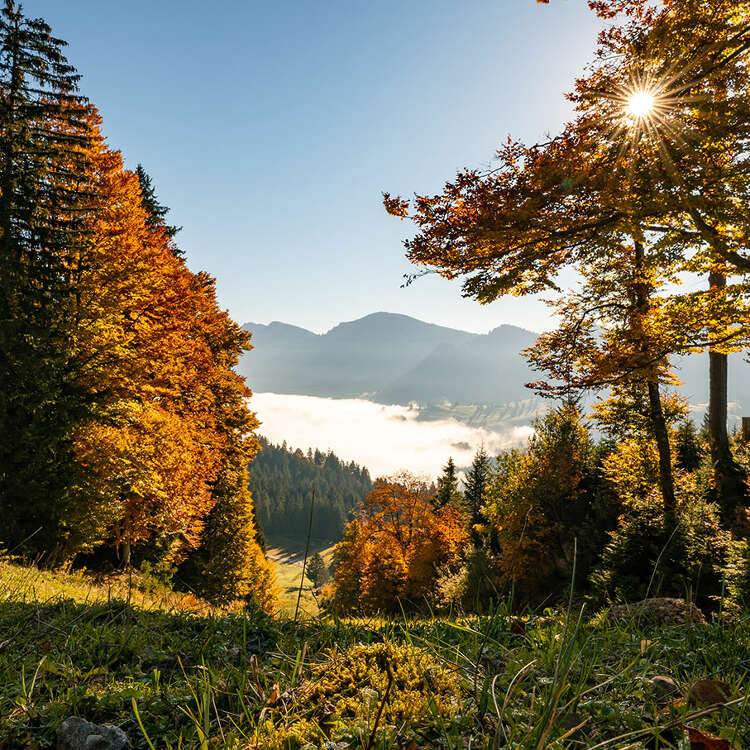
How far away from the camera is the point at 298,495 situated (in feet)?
404

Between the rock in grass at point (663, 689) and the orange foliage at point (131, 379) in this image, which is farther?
the orange foliage at point (131, 379)

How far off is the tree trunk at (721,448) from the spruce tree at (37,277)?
2105cm

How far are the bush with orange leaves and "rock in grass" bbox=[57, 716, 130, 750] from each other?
73.5 feet

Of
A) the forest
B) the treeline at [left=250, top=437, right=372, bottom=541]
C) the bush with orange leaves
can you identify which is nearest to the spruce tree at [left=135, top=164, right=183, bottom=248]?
the forest

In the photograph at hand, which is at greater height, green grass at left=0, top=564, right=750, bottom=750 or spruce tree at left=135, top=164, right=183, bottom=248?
spruce tree at left=135, top=164, right=183, bottom=248

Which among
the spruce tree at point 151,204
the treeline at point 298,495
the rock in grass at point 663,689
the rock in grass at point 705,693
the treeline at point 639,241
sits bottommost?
the treeline at point 298,495

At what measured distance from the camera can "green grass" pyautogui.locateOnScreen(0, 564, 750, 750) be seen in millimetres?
1305

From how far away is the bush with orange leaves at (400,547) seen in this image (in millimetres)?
23125

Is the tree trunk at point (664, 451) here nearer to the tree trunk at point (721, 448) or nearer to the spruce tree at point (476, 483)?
the tree trunk at point (721, 448)

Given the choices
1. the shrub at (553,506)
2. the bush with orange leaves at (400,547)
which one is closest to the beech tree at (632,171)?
the shrub at (553,506)

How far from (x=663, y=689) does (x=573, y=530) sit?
19635mm

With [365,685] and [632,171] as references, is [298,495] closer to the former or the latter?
[632,171]

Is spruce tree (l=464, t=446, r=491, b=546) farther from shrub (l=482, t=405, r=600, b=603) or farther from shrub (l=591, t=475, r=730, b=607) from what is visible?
shrub (l=591, t=475, r=730, b=607)

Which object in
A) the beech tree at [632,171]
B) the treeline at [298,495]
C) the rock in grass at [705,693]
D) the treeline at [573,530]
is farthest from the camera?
the treeline at [298,495]
